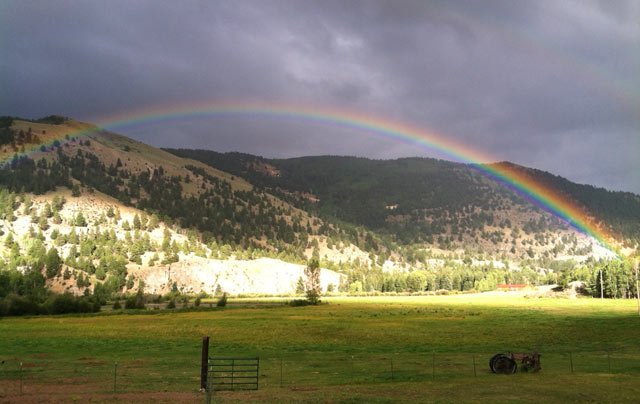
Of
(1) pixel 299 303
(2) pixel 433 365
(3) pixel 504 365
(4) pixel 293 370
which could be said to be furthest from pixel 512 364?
(1) pixel 299 303

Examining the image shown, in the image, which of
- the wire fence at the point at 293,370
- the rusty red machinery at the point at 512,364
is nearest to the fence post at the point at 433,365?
the wire fence at the point at 293,370

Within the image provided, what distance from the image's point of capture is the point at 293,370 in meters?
48.7

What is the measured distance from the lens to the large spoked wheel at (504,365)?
46.6 meters

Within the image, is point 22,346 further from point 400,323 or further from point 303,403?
point 400,323

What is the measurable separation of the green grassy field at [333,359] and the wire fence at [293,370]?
0.11 metres

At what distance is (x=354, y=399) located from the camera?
3375 cm

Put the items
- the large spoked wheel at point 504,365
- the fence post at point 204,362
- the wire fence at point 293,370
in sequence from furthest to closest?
the large spoked wheel at point 504,365, the wire fence at point 293,370, the fence post at point 204,362

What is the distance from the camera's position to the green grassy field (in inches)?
1432

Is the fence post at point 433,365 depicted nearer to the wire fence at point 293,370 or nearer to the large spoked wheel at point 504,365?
the wire fence at point 293,370

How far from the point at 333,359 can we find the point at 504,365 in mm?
17891

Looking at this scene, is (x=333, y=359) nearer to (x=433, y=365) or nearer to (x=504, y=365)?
(x=433, y=365)

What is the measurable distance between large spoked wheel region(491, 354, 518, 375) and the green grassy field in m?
1.67

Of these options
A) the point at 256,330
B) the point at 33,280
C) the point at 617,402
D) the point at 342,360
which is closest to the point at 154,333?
the point at 256,330

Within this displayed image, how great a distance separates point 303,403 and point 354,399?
3.57 m
